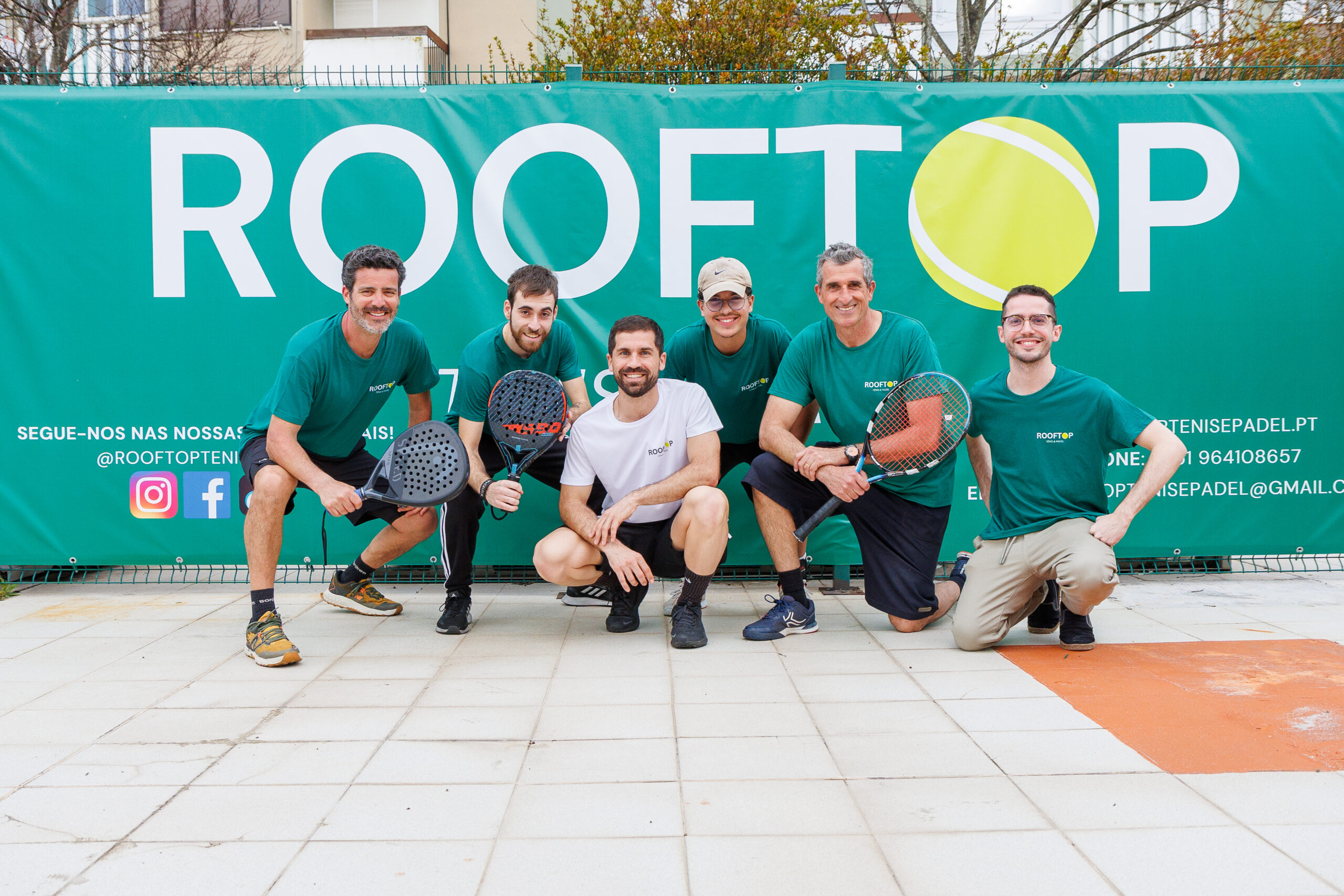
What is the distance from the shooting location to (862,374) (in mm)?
4242

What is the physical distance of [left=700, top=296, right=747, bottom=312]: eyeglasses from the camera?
439 centimetres

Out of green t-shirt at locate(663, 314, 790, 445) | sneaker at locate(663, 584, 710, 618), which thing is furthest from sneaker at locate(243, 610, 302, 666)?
green t-shirt at locate(663, 314, 790, 445)

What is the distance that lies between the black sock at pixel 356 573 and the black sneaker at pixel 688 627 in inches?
64.2

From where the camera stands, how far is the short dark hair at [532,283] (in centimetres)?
431

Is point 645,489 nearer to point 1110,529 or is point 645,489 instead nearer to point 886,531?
point 886,531

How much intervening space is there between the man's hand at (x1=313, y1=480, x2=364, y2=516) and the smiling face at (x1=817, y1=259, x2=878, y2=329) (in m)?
2.17

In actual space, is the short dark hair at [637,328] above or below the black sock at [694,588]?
above

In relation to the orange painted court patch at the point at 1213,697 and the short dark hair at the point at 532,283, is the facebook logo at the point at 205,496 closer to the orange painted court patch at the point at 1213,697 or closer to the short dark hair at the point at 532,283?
the short dark hair at the point at 532,283

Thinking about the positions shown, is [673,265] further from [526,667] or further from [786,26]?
[786,26]

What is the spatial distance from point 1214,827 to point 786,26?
10.8 meters

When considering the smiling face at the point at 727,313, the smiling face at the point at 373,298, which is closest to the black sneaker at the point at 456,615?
the smiling face at the point at 373,298

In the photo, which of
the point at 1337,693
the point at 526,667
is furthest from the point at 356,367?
the point at 1337,693

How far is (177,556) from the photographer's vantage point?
5.18 m

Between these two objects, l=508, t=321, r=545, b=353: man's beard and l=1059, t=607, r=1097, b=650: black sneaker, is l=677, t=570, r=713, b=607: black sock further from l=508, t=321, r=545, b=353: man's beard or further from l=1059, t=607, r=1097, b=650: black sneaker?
l=1059, t=607, r=1097, b=650: black sneaker
